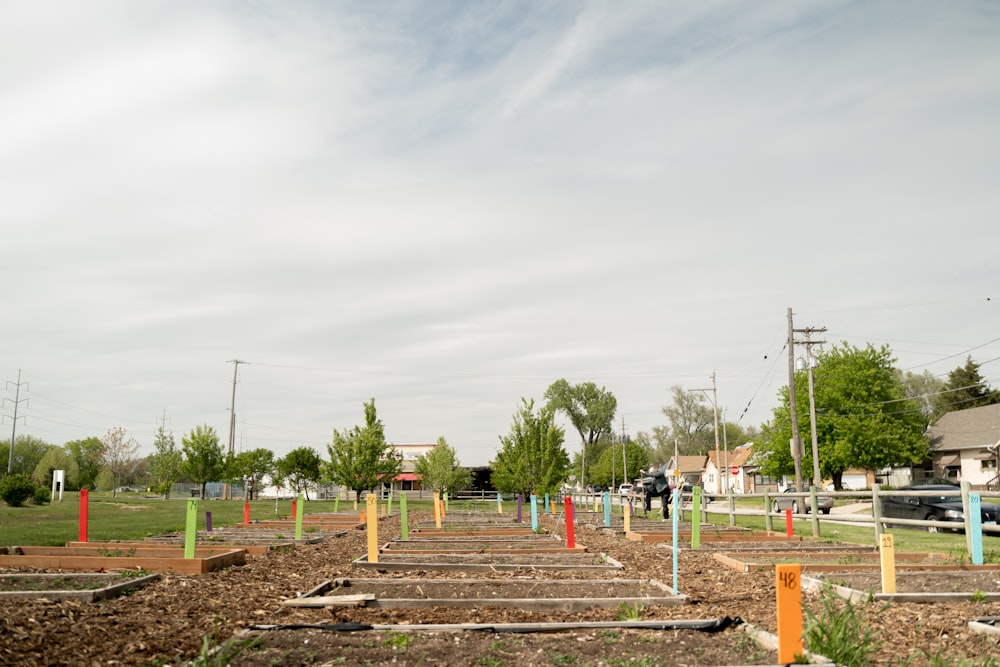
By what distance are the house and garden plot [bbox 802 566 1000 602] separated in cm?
4803

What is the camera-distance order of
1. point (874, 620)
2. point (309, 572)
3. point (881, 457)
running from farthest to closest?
point (881, 457), point (309, 572), point (874, 620)

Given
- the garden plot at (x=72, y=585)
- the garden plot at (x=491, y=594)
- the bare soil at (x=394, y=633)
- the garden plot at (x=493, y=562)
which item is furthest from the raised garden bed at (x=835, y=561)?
the garden plot at (x=72, y=585)

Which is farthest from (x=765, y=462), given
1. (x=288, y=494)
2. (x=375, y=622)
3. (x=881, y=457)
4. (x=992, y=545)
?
(x=375, y=622)

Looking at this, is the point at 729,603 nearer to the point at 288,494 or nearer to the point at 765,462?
the point at 765,462

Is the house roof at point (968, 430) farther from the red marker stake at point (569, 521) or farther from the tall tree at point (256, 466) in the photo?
the red marker stake at point (569, 521)

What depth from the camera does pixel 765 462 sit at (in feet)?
199

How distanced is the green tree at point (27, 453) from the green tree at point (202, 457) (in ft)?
151

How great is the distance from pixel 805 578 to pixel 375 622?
5.58 meters

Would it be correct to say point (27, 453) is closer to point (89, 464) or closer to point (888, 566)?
point (89, 464)

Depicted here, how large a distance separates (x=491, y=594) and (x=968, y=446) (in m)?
57.7

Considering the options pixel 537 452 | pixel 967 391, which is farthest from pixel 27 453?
pixel 967 391

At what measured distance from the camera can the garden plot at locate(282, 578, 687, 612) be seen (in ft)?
29.6

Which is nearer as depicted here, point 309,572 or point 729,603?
point 729,603

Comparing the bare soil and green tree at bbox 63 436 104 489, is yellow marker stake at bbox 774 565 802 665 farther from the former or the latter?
green tree at bbox 63 436 104 489
